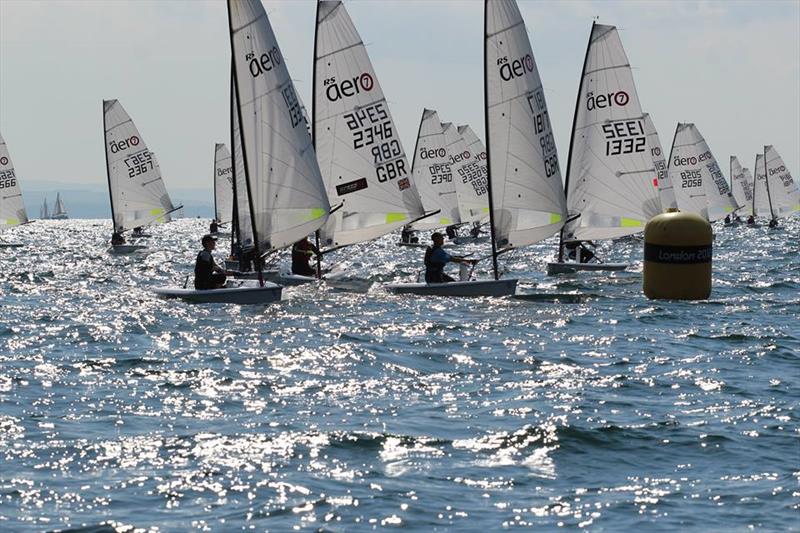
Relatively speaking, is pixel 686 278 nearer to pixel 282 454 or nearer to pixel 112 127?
pixel 282 454

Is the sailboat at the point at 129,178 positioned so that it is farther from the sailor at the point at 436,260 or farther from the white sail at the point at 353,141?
the sailor at the point at 436,260

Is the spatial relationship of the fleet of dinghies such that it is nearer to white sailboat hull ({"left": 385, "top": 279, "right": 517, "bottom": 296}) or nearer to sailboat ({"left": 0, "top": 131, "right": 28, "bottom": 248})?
white sailboat hull ({"left": 385, "top": 279, "right": 517, "bottom": 296})

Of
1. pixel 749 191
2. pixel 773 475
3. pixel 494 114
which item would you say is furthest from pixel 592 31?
pixel 749 191

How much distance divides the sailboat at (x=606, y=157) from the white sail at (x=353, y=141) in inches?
225

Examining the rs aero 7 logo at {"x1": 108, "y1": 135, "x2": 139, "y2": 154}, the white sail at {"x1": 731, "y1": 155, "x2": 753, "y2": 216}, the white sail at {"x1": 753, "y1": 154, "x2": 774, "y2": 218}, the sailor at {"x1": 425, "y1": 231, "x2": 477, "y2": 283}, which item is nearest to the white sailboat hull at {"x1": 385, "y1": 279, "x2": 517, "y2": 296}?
the sailor at {"x1": 425, "y1": 231, "x2": 477, "y2": 283}

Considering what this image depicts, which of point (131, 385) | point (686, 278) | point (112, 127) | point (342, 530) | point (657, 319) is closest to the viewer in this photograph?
point (342, 530)

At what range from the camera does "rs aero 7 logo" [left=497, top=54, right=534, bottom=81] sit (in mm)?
25484

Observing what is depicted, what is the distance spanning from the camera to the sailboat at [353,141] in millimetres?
27797

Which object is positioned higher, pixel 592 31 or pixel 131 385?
pixel 592 31

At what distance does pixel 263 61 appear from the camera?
24062mm

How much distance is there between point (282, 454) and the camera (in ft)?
32.6

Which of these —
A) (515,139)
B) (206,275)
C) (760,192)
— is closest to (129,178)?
(515,139)

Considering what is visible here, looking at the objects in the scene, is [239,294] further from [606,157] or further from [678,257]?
[606,157]

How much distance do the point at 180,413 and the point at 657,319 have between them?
1054 centimetres
